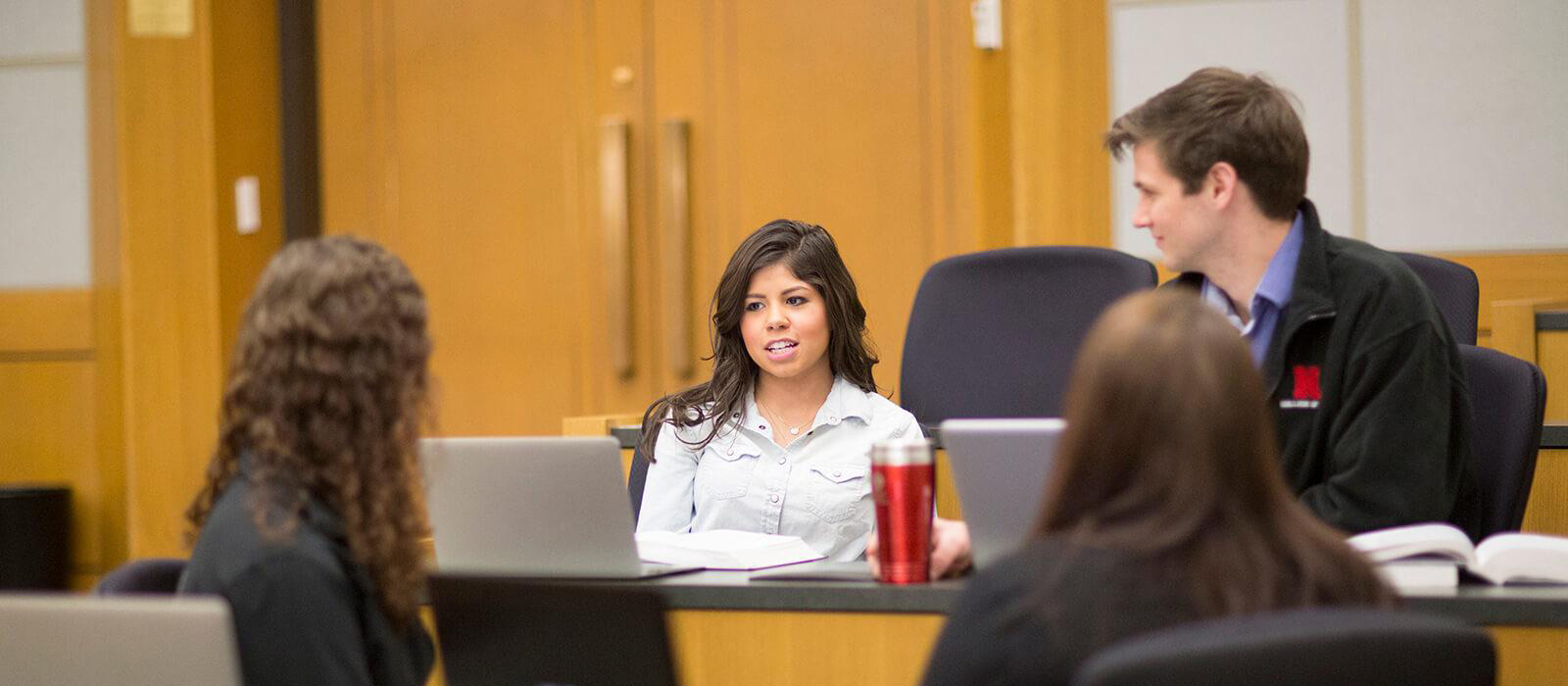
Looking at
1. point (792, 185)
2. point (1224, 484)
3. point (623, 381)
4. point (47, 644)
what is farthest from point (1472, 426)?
point (623, 381)

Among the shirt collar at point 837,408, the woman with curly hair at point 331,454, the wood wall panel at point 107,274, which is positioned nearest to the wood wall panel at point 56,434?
the wood wall panel at point 107,274

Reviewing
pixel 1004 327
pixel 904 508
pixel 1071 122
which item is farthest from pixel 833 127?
pixel 904 508

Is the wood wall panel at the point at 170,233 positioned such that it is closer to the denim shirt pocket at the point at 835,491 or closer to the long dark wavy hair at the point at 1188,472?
the denim shirt pocket at the point at 835,491

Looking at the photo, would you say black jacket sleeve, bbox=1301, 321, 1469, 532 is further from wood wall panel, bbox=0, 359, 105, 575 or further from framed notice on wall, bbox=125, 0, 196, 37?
wood wall panel, bbox=0, 359, 105, 575

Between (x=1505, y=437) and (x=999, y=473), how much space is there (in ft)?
2.74

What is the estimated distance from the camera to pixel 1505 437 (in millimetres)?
1993

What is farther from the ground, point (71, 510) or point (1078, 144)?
point (1078, 144)

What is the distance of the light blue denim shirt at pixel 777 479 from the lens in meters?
2.40

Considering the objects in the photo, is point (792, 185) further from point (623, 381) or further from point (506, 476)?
point (506, 476)

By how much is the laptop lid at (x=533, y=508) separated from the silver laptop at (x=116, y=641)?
60cm

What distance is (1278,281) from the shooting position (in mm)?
1978

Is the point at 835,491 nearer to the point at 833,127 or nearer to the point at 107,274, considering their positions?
the point at 833,127

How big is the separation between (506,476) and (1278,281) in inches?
40.0

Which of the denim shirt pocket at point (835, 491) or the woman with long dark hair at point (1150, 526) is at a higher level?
the woman with long dark hair at point (1150, 526)
